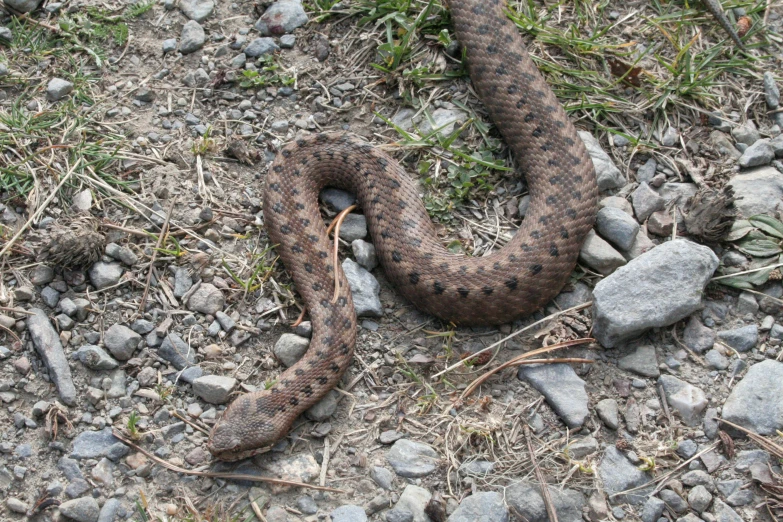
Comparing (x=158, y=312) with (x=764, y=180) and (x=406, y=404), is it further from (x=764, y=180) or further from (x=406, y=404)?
(x=764, y=180)

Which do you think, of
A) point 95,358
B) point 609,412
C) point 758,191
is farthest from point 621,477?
point 95,358

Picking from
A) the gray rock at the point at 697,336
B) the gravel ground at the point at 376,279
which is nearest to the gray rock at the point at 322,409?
the gravel ground at the point at 376,279

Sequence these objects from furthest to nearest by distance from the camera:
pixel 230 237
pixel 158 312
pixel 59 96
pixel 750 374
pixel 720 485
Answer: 1. pixel 59 96
2. pixel 230 237
3. pixel 158 312
4. pixel 750 374
5. pixel 720 485

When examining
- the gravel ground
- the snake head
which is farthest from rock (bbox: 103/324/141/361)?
the snake head

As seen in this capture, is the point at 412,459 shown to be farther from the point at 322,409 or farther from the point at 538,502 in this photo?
the point at 538,502

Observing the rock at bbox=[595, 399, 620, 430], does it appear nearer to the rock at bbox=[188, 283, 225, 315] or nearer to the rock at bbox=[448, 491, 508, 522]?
the rock at bbox=[448, 491, 508, 522]

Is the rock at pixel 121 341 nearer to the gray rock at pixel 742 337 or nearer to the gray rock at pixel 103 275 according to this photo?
the gray rock at pixel 103 275

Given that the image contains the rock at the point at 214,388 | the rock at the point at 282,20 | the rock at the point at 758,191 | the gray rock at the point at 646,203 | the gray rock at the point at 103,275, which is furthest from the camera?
the rock at the point at 282,20

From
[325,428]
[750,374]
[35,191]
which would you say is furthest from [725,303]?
[35,191]
